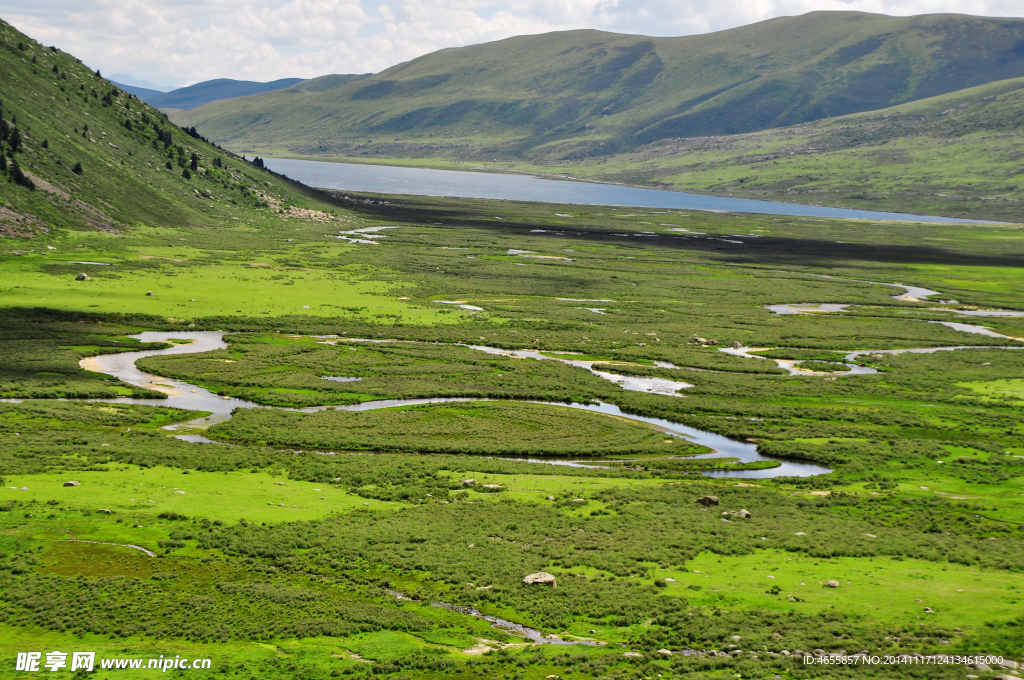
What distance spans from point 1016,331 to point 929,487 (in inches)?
2895

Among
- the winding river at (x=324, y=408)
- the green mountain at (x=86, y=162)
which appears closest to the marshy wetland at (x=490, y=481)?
the winding river at (x=324, y=408)

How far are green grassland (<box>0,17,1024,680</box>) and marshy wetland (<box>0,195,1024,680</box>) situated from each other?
216 millimetres

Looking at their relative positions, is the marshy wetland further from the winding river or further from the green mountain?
the green mountain

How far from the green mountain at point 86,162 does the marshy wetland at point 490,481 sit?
35.0m

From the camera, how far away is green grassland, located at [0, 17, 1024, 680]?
1173 inches

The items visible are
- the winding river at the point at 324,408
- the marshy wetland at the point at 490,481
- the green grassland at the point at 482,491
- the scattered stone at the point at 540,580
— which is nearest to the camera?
the green grassland at the point at 482,491

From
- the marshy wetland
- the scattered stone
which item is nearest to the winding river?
the marshy wetland

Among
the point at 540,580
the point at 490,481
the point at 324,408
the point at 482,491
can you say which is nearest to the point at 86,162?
the point at 324,408

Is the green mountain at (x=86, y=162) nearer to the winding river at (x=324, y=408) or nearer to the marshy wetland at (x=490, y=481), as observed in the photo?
the marshy wetland at (x=490, y=481)

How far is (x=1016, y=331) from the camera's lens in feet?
355

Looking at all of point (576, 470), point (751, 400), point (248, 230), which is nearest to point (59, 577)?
point (576, 470)

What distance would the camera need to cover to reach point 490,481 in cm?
4831

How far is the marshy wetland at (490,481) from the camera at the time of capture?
30.0 m

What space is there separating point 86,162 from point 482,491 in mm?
143598
